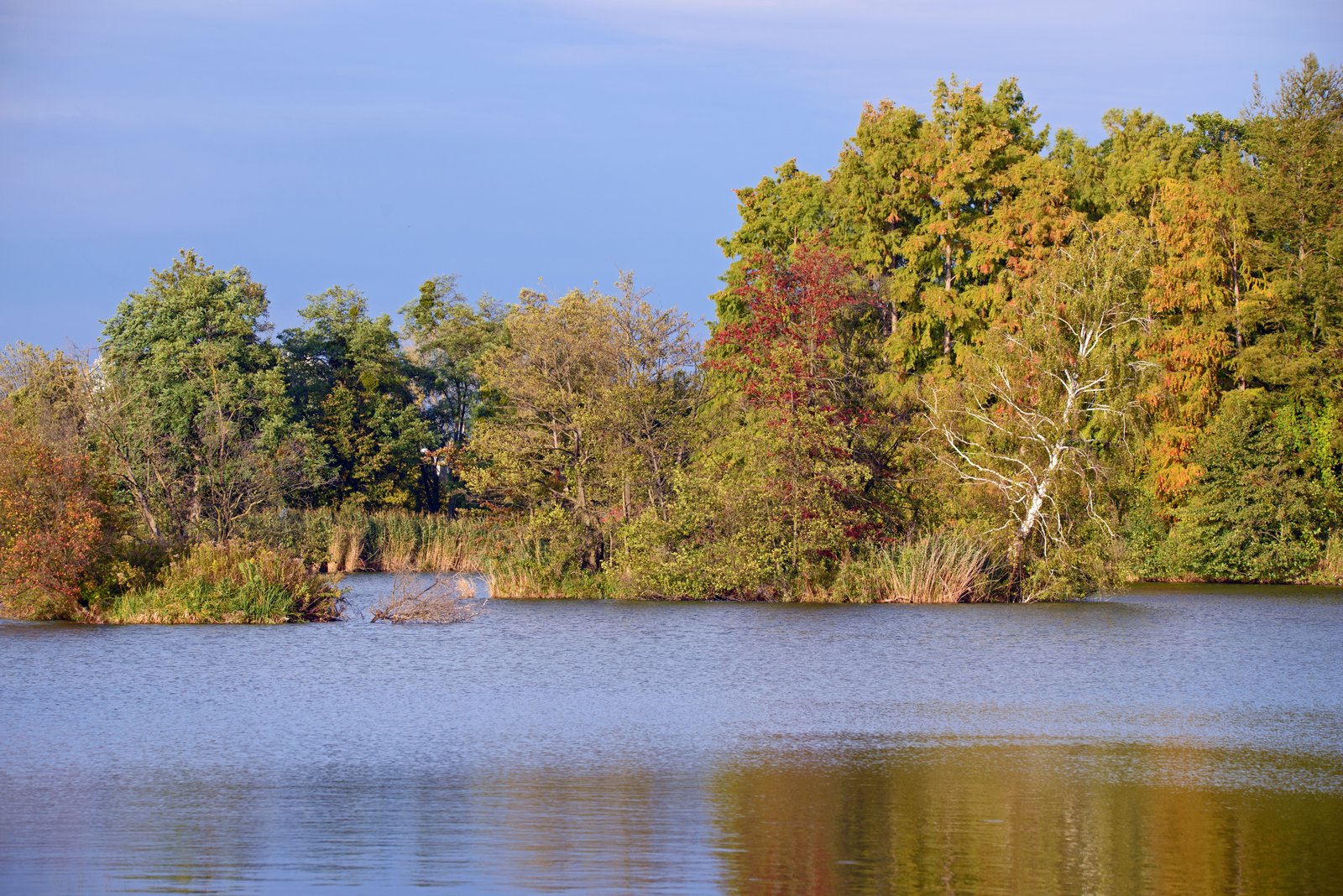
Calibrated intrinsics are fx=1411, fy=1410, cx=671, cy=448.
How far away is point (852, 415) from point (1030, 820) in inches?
1060

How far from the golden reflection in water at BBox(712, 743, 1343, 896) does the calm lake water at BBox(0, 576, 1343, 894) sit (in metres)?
0.04

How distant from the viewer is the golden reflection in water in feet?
33.4

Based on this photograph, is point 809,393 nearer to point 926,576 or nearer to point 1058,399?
point 926,576

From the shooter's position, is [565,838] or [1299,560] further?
[1299,560]

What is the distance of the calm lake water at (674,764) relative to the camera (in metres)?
10.4

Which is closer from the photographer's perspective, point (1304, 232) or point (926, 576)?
point (926, 576)

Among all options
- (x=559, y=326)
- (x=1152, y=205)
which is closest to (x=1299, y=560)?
(x=1152, y=205)

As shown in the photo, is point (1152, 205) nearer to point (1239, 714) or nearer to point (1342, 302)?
point (1342, 302)

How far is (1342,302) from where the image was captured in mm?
45375

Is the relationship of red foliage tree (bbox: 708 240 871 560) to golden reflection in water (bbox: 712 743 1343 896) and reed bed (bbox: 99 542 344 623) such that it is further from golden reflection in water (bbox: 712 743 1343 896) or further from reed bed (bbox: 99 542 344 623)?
golden reflection in water (bbox: 712 743 1343 896)

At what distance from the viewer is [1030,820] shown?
12.0 m

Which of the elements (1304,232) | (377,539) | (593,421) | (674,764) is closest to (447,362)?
(377,539)

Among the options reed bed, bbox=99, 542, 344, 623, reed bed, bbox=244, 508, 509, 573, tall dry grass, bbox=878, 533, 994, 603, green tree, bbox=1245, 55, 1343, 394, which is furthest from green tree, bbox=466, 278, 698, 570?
green tree, bbox=1245, 55, 1343, 394

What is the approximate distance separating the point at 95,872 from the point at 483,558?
35.8 meters
